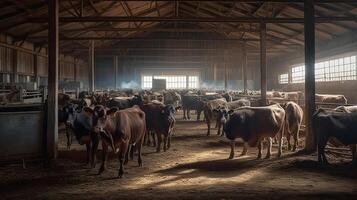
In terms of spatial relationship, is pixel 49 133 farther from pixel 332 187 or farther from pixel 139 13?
pixel 139 13

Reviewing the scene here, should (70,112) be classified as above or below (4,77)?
below

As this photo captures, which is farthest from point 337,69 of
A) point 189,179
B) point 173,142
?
point 189,179

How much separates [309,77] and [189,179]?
193 inches

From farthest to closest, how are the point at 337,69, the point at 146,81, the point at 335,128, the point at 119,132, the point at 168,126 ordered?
1. the point at 146,81
2. the point at 337,69
3. the point at 168,126
4. the point at 335,128
5. the point at 119,132

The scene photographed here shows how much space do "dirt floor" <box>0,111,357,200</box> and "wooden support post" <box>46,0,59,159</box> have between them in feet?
1.59

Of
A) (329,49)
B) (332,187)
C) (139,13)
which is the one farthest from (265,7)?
(332,187)

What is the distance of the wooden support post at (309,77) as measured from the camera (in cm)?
874

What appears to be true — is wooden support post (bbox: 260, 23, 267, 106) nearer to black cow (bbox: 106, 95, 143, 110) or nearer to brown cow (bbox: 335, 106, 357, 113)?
black cow (bbox: 106, 95, 143, 110)

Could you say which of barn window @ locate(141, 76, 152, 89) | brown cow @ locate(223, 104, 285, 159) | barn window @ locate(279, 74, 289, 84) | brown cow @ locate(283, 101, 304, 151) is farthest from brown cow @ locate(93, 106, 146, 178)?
barn window @ locate(141, 76, 152, 89)

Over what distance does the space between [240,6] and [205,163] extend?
45.9ft

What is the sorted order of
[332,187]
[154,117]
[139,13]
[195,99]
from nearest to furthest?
[332,187] → [154,117] → [195,99] → [139,13]

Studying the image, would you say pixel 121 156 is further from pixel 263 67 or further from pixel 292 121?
pixel 263 67

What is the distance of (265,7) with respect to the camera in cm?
1775

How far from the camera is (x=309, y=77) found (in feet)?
29.2
